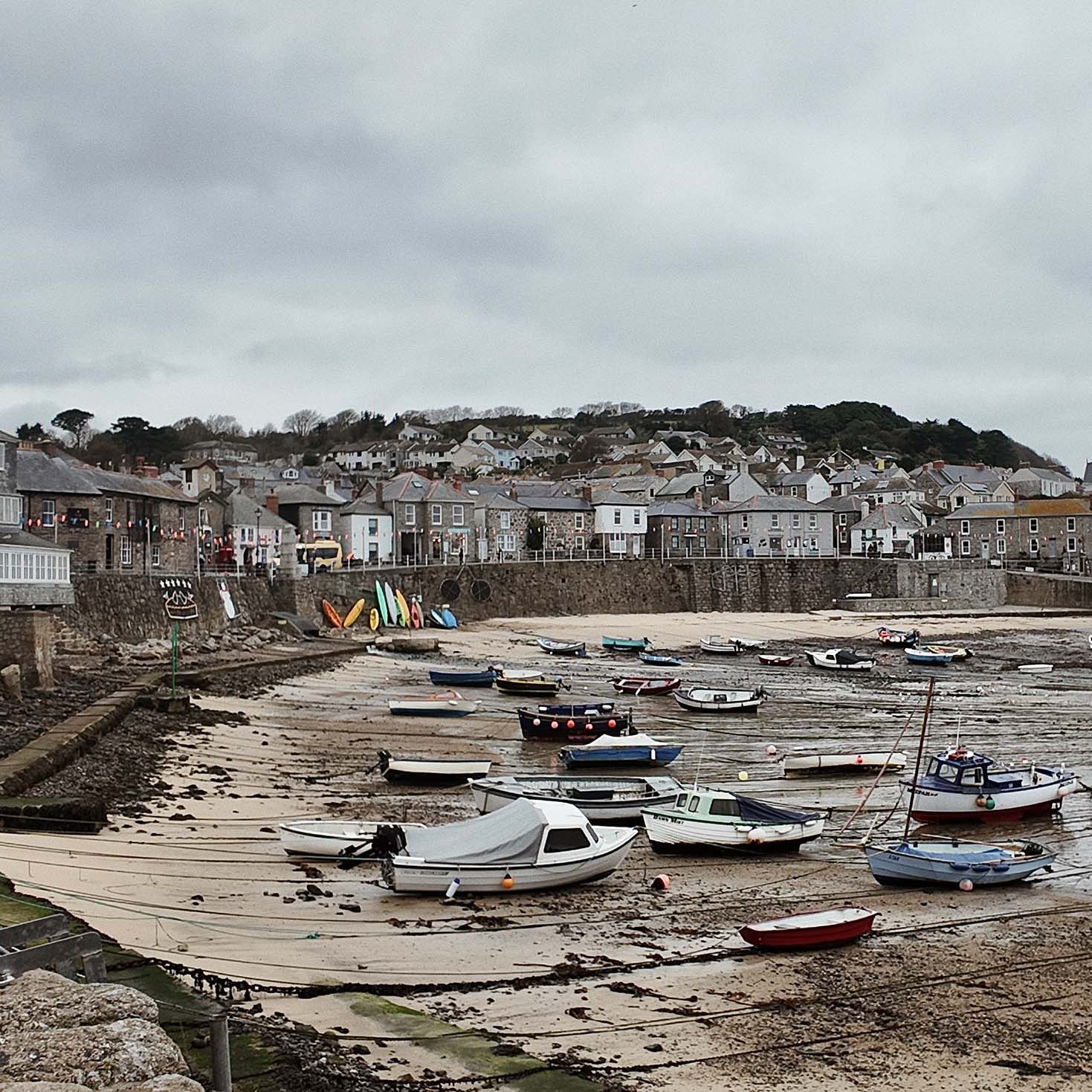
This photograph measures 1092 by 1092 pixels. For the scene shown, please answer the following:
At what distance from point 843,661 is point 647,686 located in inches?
473

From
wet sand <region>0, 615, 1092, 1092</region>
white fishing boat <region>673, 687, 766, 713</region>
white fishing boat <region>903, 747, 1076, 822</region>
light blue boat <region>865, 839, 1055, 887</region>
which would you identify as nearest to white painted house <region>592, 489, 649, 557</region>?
white fishing boat <region>673, 687, 766, 713</region>

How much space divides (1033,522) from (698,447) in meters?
64.9

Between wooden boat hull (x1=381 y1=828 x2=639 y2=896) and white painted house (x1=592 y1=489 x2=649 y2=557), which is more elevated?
white painted house (x1=592 y1=489 x2=649 y2=557)

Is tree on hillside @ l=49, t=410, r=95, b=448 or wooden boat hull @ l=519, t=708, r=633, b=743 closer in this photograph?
wooden boat hull @ l=519, t=708, r=633, b=743

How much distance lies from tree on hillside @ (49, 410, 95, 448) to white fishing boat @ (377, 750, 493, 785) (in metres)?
131

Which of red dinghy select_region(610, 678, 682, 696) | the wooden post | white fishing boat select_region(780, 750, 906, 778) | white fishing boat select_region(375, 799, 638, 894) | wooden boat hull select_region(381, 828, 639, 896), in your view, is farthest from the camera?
red dinghy select_region(610, 678, 682, 696)

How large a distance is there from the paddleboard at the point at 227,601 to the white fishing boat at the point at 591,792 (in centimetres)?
3104

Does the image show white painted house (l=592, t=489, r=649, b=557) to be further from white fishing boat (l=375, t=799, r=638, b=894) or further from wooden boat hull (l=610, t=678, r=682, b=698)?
white fishing boat (l=375, t=799, r=638, b=894)

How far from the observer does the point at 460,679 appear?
4200 cm

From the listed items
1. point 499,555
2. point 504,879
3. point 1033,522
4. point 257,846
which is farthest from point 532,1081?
point 1033,522

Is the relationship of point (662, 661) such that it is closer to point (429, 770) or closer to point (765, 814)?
point (429, 770)

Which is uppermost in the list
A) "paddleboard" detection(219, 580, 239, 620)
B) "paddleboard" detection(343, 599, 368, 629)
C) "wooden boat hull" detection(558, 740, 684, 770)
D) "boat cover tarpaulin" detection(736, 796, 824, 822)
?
"paddleboard" detection(219, 580, 239, 620)

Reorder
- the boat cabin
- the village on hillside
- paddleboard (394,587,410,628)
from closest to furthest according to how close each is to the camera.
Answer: the boat cabin
the village on hillside
paddleboard (394,587,410,628)

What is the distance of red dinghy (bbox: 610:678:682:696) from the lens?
40156mm
